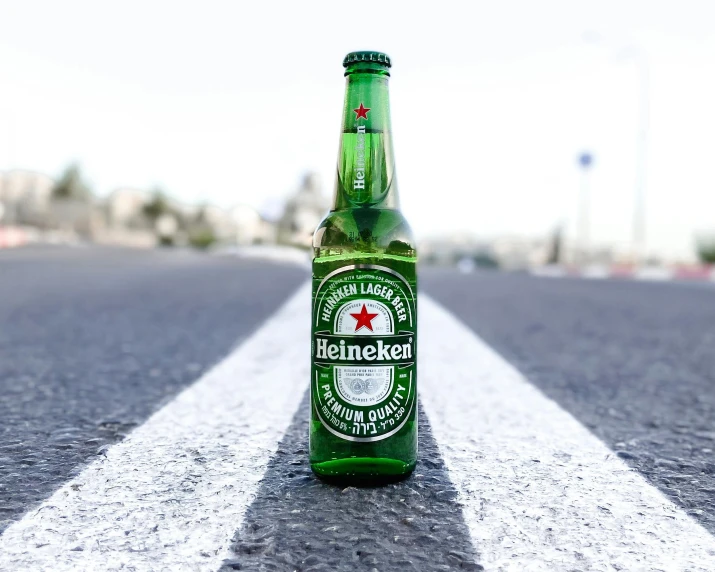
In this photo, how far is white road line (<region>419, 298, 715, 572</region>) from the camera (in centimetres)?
146

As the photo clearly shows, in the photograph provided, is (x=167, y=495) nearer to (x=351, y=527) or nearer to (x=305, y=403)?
(x=351, y=527)

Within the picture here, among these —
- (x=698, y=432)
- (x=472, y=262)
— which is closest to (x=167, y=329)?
(x=698, y=432)

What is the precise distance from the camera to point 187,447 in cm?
215

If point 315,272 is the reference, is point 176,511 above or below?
below

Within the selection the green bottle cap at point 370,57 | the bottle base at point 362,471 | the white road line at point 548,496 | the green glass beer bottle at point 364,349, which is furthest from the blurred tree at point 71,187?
the bottle base at point 362,471

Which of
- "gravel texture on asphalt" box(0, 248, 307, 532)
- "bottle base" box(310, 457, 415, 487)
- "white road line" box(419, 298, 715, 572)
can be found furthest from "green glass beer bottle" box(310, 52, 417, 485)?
"gravel texture on asphalt" box(0, 248, 307, 532)

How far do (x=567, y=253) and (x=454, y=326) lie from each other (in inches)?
2353

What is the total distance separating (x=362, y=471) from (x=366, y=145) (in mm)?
853

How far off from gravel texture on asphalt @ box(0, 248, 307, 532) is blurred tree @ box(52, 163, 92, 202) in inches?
3251

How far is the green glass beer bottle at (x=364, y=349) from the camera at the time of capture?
75.4 inches

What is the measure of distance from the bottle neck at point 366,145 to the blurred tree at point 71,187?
89.5 m

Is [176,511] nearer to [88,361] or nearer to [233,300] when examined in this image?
[88,361]

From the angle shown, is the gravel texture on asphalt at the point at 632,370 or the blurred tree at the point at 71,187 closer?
the gravel texture on asphalt at the point at 632,370

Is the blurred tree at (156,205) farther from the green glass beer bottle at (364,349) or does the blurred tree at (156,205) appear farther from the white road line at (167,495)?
the green glass beer bottle at (364,349)
